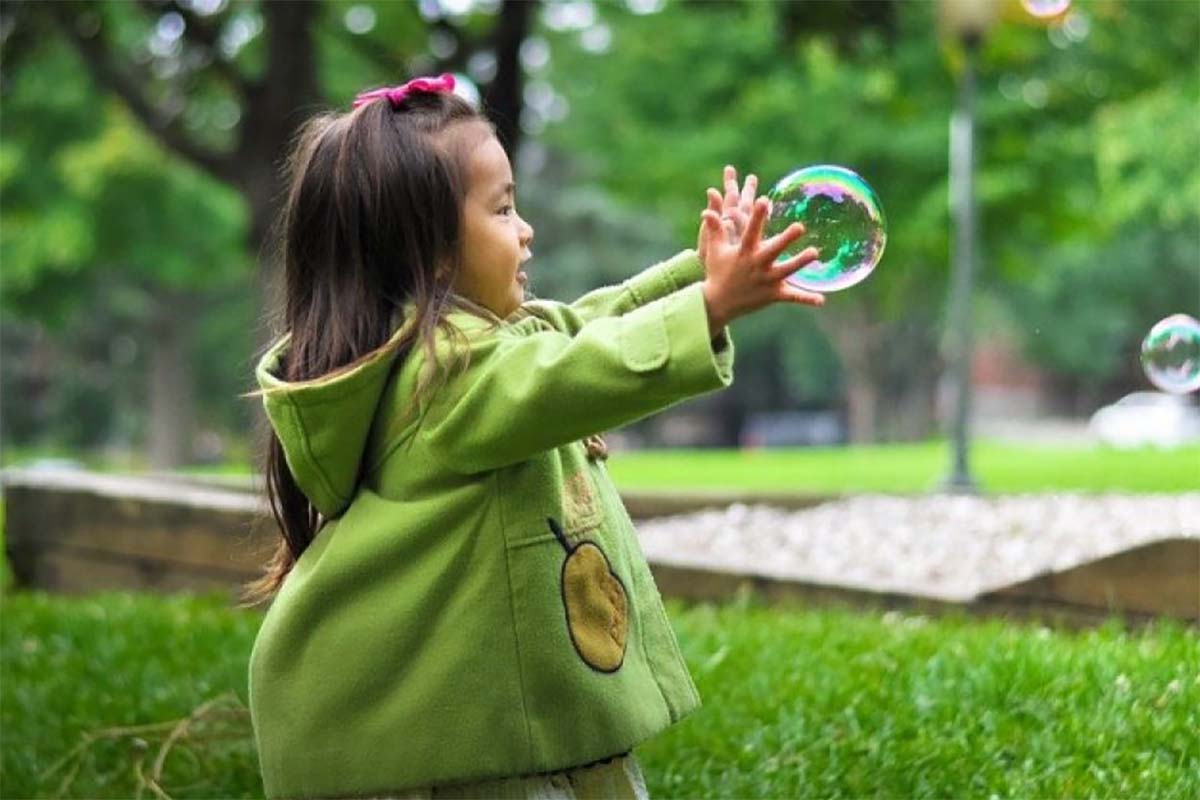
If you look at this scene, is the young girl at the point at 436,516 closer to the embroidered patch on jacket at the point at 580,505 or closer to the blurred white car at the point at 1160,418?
the embroidered patch on jacket at the point at 580,505

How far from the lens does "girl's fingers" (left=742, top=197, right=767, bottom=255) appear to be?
2.30 meters

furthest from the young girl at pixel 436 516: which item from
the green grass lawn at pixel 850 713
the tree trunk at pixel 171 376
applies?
the tree trunk at pixel 171 376

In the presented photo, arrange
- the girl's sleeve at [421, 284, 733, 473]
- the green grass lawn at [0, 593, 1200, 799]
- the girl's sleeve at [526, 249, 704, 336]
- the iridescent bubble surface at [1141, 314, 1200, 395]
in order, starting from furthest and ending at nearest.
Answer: the iridescent bubble surface at [1141, 314, 1200, 395] < the green grass lawn at [0, 593, 1200, 799] < the girl's sleeve at [526, 249, 704, 336] < the girl's sleeve at [421, 284, 733, 473]

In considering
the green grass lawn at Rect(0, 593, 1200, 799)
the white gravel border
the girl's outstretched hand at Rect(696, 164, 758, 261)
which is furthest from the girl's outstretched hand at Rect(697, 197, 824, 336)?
the white gravel border

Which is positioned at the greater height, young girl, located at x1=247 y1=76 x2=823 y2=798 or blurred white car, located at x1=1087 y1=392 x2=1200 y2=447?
young girl, located at x1=247 y1=76 x2=823 y2=798

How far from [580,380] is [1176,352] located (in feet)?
8.73

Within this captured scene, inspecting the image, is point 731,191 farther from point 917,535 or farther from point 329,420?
point 917,535

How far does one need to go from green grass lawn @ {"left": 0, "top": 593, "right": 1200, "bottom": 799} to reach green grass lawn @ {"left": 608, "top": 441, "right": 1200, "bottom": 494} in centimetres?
455

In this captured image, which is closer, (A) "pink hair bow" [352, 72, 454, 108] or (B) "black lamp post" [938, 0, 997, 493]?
(A) "pink hair bow" [352, 72, 454, 108]

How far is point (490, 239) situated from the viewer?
8.58 feet

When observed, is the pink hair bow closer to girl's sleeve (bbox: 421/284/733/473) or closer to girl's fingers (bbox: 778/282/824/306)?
girl's sleeve (bbox: 421/284/733/473)

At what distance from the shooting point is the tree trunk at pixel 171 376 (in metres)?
31.5

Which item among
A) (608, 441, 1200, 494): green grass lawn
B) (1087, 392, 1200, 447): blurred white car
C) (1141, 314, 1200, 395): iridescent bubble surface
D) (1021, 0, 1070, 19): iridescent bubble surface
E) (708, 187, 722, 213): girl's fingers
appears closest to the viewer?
(708, 187, 722, 213): girl's fingers

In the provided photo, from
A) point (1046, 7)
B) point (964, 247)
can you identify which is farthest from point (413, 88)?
point (964, 247)
